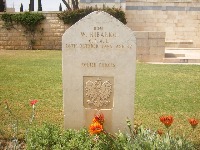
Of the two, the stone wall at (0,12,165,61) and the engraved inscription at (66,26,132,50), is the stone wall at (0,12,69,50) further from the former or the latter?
the engraved inscription at (66,26,132,50)

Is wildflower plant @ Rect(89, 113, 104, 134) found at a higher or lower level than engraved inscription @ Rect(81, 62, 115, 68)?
lower

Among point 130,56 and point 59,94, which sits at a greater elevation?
point 130,56

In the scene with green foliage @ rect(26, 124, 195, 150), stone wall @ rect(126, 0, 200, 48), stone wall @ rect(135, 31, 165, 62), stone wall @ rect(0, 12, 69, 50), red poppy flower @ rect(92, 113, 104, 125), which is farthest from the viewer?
stone wall @ rect(126, 0, 200, 48)

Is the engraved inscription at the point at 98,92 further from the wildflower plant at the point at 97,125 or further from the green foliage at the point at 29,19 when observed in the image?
the green foliage at the point at 29,19

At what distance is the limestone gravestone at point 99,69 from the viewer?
3.80m

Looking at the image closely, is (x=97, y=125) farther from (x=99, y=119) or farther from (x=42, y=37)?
(x=42, y=37)

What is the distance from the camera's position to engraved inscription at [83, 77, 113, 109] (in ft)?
12.8

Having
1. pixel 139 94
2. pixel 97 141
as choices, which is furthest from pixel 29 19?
pixel 97 141

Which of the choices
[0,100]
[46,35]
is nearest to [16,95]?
[0,100]

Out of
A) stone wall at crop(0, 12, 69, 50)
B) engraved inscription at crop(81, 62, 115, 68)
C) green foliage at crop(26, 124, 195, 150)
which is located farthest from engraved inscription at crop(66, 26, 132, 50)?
stone wall at crop(0, 12, 69, 50)

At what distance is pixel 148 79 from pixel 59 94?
2.73 m

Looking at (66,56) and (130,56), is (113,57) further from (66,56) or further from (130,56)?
(66,56)

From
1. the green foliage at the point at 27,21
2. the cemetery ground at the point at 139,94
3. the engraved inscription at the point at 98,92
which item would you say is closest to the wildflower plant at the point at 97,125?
the engraved inscription at the point at 98,92

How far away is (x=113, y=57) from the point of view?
3.83 metres
